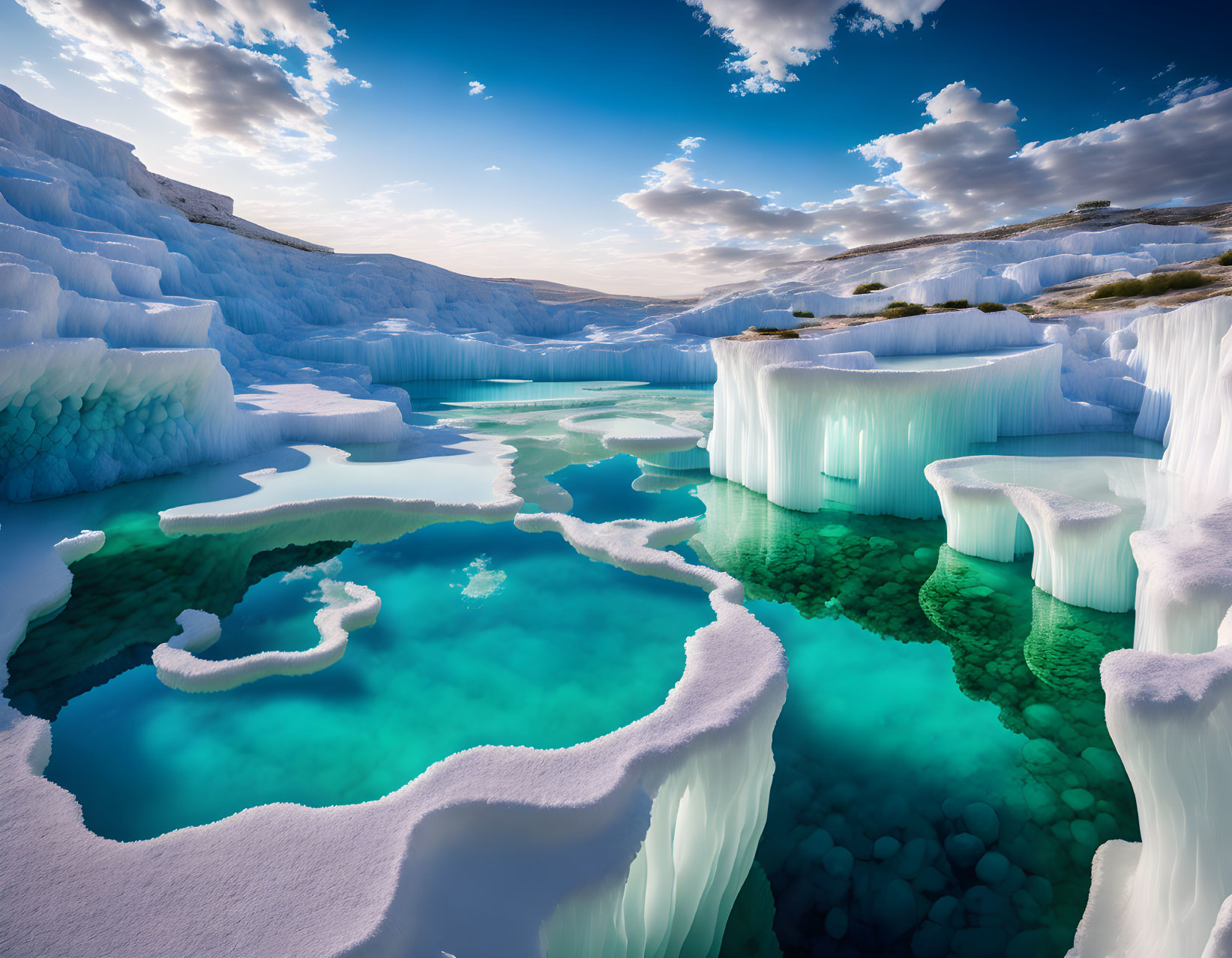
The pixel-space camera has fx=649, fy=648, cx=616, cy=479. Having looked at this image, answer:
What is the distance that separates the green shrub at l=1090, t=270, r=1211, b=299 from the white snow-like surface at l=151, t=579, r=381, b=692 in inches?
692

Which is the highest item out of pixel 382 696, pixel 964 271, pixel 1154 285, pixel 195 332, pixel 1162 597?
pixel 964 271

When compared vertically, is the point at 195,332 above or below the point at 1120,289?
below

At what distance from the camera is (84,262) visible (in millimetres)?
10320

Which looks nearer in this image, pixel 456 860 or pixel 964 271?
pixel 456 860

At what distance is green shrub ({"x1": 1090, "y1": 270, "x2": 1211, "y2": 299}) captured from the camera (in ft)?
46.1

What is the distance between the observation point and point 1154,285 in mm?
14906

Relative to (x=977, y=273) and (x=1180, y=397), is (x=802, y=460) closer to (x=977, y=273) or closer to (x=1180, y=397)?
(x=1180, y=397)

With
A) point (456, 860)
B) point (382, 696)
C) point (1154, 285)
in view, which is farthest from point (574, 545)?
point (1154, 285)

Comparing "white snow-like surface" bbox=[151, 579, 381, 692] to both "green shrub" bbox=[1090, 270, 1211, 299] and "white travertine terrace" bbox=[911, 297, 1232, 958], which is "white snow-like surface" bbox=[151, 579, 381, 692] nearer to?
"white travertine terrace" bbox=[911, 297, 1232, 958]

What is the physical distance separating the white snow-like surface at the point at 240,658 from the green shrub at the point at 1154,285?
17585 mm

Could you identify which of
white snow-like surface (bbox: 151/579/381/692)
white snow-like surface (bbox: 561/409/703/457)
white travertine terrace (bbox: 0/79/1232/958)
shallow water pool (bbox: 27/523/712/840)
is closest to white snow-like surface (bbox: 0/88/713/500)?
white travertine terrace (bbox: 0/79/1232/958)

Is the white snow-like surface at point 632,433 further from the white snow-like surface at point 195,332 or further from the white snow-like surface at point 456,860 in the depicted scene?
the white snow-like surface at point 456,860

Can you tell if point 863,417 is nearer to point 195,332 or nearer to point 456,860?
point 456,860

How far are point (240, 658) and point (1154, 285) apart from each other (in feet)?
62.7
